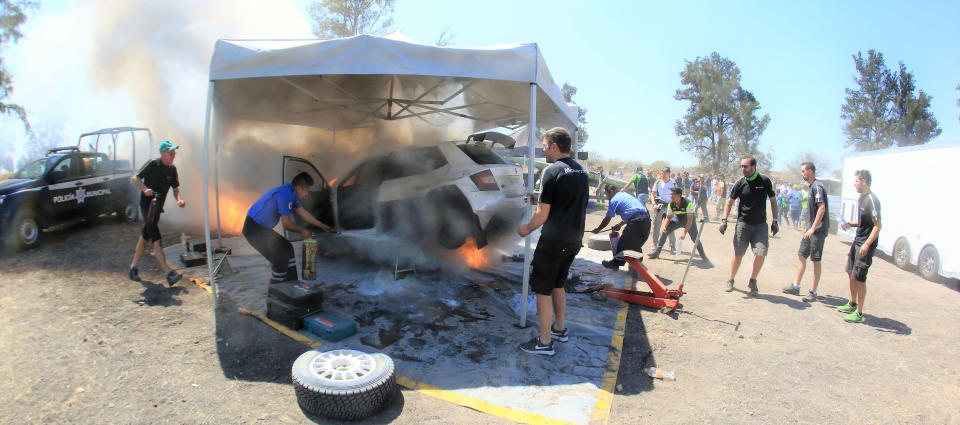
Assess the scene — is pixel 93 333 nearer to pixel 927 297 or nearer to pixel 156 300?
pixel 156 300

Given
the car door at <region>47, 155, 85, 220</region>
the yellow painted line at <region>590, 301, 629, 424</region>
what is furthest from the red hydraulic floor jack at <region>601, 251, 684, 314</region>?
the car door at <region>47, 155, 85, 220</region>

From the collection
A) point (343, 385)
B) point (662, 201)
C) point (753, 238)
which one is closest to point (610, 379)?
point (343, 385)

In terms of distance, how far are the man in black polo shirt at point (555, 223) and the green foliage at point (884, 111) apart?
102ft

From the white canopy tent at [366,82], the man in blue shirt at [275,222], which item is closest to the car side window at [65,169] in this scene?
the white canopy tent at [366,82]

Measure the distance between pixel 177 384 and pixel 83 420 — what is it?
47 centimetres

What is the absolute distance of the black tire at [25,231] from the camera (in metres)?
5.93

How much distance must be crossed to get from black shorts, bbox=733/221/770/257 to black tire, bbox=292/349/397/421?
186 inches

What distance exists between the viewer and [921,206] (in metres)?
7.57

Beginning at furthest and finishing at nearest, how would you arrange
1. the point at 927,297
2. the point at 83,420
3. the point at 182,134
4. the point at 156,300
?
the point at 182,134, the point at 927,297, the point at 156,300, the point at 83,420

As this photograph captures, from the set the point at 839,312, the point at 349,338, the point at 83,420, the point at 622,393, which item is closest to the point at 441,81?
the point at 349,338

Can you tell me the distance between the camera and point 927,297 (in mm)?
5828

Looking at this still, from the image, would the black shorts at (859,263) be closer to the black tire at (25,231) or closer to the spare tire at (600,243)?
the spare tire at (600,243)

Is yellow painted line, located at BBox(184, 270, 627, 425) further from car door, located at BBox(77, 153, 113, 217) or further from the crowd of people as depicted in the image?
car door, located at BBox(77, 153, 113, 217)

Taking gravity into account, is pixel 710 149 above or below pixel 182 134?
above
